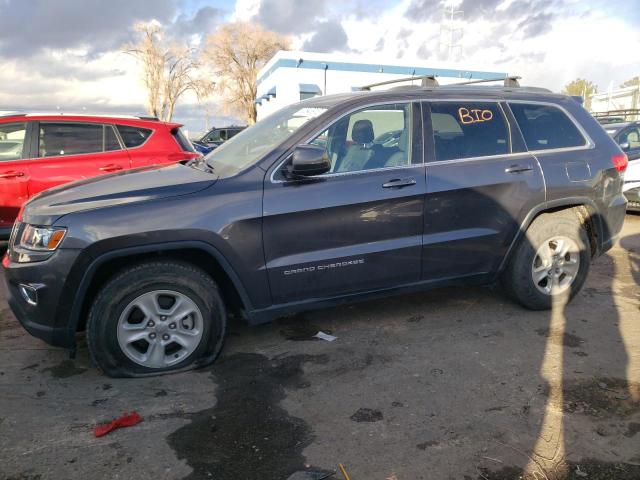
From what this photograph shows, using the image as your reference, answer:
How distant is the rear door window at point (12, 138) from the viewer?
19.8ft

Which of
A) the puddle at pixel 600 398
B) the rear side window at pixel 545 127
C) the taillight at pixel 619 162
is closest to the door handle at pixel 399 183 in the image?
the rear side window at pixel 545 127

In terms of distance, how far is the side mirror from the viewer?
329cm

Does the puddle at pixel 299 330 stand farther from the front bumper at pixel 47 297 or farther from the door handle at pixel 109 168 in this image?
the door handle at pixel 109 168

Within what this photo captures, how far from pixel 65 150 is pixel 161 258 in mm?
3766

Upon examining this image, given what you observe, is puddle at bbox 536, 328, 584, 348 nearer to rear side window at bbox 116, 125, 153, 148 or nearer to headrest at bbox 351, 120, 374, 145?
headrest at bbox 351, 120, 374, 145

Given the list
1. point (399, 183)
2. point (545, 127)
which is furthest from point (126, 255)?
point (545, 127)

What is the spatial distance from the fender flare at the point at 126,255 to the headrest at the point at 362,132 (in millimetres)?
1365

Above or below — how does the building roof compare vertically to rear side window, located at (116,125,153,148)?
above

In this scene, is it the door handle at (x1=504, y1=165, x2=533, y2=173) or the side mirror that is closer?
the side mirror

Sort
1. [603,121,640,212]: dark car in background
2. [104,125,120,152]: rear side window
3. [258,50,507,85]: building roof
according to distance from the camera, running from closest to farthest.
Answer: [104,125,120,152]: rear side window, [603,121,640,212]: dark car in background, [258,50,507,85]: building roof

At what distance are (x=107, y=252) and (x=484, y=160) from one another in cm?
280

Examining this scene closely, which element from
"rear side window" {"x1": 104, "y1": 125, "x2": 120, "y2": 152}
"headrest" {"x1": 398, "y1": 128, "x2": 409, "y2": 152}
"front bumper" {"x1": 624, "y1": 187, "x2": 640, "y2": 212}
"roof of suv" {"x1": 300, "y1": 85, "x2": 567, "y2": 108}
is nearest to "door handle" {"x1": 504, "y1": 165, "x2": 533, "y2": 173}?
"roof of suv" {"x1": 300, "y1": 85, "x2": 567, "y2": 108}

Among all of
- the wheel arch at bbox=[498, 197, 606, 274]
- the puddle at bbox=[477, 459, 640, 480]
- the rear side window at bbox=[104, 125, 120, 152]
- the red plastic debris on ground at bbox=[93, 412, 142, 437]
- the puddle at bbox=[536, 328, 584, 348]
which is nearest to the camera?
the puddle at bbox=[477, 459, 640, 480]

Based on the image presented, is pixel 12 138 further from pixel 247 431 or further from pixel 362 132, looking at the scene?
pixel 247 431
